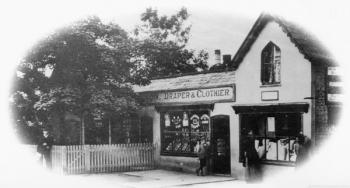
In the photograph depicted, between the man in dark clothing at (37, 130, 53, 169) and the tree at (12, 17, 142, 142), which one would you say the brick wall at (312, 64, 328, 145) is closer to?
the tree at (12, 17, 142, 142)

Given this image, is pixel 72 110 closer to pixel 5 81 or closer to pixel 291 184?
pixel 5 81

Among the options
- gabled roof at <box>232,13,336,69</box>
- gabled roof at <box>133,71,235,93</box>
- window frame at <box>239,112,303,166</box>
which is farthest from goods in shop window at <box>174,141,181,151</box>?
gabled roof at <box>232,13,336,69</box>

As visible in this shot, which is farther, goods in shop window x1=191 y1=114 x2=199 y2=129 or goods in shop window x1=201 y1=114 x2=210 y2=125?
goods in shop window x1=191 y1=114 x2=199 y2=129

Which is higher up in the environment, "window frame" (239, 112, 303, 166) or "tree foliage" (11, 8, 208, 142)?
"tree foliage" (11, 8, 208, 142)

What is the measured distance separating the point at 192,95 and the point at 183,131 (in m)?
1.61

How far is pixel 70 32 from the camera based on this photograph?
18594 mm

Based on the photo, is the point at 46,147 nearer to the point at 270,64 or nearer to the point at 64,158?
the point at 64,158

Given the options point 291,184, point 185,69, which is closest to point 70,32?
point 291,184

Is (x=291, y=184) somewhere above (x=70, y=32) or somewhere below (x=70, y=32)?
below

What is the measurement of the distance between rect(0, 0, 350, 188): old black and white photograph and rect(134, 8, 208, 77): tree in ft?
23.1

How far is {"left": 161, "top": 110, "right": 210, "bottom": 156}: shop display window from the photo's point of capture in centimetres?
1980

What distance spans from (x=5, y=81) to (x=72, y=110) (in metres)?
2.77

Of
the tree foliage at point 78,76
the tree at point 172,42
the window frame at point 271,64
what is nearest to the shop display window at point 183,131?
the tree foliage at point 78,76

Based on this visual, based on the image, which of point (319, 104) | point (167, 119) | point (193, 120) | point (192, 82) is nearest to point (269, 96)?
point (319, 104)
